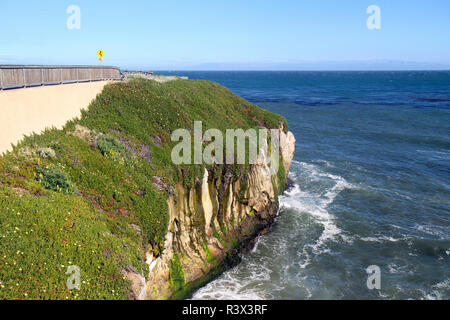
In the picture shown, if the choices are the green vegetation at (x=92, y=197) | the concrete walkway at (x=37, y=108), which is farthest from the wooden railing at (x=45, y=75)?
the green vegetation at (x=92, y=197)

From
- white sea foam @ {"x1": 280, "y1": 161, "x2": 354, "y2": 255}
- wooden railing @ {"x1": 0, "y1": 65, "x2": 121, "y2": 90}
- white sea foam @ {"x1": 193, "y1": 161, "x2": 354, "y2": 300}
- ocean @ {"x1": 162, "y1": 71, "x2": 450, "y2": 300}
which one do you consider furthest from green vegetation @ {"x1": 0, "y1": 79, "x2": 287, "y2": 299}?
white sea foam @ {"x1": 280, "y1": 161, "x2": 354, "y2": 255}

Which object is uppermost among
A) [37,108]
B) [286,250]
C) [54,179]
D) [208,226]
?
[37,108]

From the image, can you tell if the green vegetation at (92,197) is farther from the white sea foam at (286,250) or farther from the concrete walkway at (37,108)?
the white sea foam at (286,250)

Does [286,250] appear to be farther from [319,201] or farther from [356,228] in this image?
[319,201]

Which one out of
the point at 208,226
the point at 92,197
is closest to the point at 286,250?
the point at 208,226

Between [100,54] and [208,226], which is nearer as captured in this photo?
[208,226]

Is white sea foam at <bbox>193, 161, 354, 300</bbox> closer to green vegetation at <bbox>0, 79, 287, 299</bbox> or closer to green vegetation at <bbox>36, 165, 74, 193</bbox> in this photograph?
green vegetation at <bbox>0, 79, 287, 299</bbox>

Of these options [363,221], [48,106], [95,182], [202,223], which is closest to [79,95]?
[48,106]

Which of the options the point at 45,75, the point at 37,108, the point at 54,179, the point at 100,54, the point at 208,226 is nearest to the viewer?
the point at 54,179
